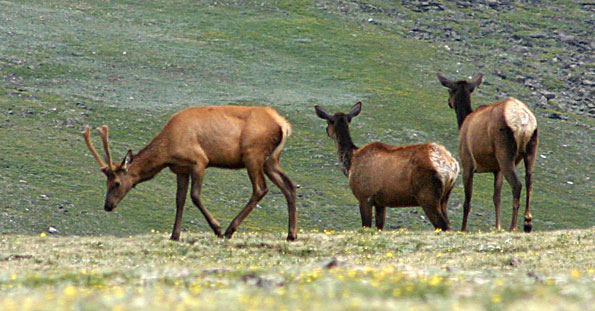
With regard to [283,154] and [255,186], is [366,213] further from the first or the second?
[283,154]

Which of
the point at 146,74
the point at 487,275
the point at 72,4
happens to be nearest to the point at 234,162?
the point at 487,275

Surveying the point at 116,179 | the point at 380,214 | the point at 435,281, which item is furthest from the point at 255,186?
the point at 435,281

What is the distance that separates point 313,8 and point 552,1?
18.0 metres

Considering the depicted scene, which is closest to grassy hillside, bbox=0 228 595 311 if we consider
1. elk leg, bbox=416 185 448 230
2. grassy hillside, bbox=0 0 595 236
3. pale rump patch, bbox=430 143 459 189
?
elk leg, bbox=416 185 448 230

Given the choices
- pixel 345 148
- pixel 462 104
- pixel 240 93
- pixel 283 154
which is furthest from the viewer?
pixel 240 93

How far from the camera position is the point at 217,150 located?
1664 centimetres

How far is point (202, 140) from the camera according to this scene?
16.7 m

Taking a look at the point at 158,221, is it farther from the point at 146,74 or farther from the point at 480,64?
the point at 480,64

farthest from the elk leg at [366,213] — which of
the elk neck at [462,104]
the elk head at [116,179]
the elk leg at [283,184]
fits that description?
the elk head at [116,179]

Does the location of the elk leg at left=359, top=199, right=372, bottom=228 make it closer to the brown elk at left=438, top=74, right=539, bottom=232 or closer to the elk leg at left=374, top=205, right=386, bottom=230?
the elk leg at left=374, top=205, right=386, bottom=230

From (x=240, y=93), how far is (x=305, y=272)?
33.9m

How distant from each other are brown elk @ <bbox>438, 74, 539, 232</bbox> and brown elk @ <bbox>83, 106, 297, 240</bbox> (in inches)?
166

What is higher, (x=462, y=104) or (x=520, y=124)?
(x=520, y=124)

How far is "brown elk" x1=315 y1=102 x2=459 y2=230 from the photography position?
18328 mm
